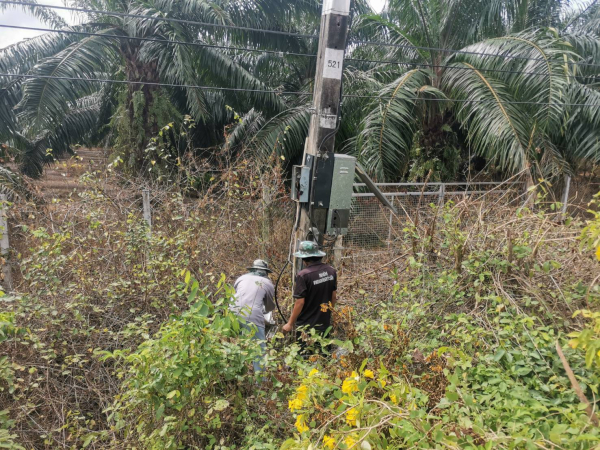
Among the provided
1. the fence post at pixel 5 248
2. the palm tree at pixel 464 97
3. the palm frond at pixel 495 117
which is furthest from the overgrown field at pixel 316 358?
the palm tree at pixel 464 97

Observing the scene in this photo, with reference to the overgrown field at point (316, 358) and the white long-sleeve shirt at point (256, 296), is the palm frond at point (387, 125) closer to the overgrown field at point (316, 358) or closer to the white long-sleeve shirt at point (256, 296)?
the overgrown field at point (316, 358)

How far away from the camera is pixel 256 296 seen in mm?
4645

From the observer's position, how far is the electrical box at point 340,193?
4855mm

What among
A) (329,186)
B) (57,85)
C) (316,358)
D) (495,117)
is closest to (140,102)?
(57,85)

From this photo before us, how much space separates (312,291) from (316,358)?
1159 millimetres

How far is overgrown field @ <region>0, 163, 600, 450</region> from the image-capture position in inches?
96.4

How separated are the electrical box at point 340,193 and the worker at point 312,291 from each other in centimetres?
42

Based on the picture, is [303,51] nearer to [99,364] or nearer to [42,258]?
[42,258]

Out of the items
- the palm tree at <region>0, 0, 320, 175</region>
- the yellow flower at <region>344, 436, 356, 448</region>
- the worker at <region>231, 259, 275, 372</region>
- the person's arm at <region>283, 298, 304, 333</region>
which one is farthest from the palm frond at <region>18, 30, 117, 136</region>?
the yellow flower at <region>344, 436, 356, 448</region>

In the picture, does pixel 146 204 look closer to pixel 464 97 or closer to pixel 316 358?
pixel 316 358

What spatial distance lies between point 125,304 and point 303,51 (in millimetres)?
7487

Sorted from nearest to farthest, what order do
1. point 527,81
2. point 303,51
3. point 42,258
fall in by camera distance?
1. point 42,258
2. point 527,81
3. point 303,51

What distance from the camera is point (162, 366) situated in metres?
3.09

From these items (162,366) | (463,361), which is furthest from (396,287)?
(162,366)
